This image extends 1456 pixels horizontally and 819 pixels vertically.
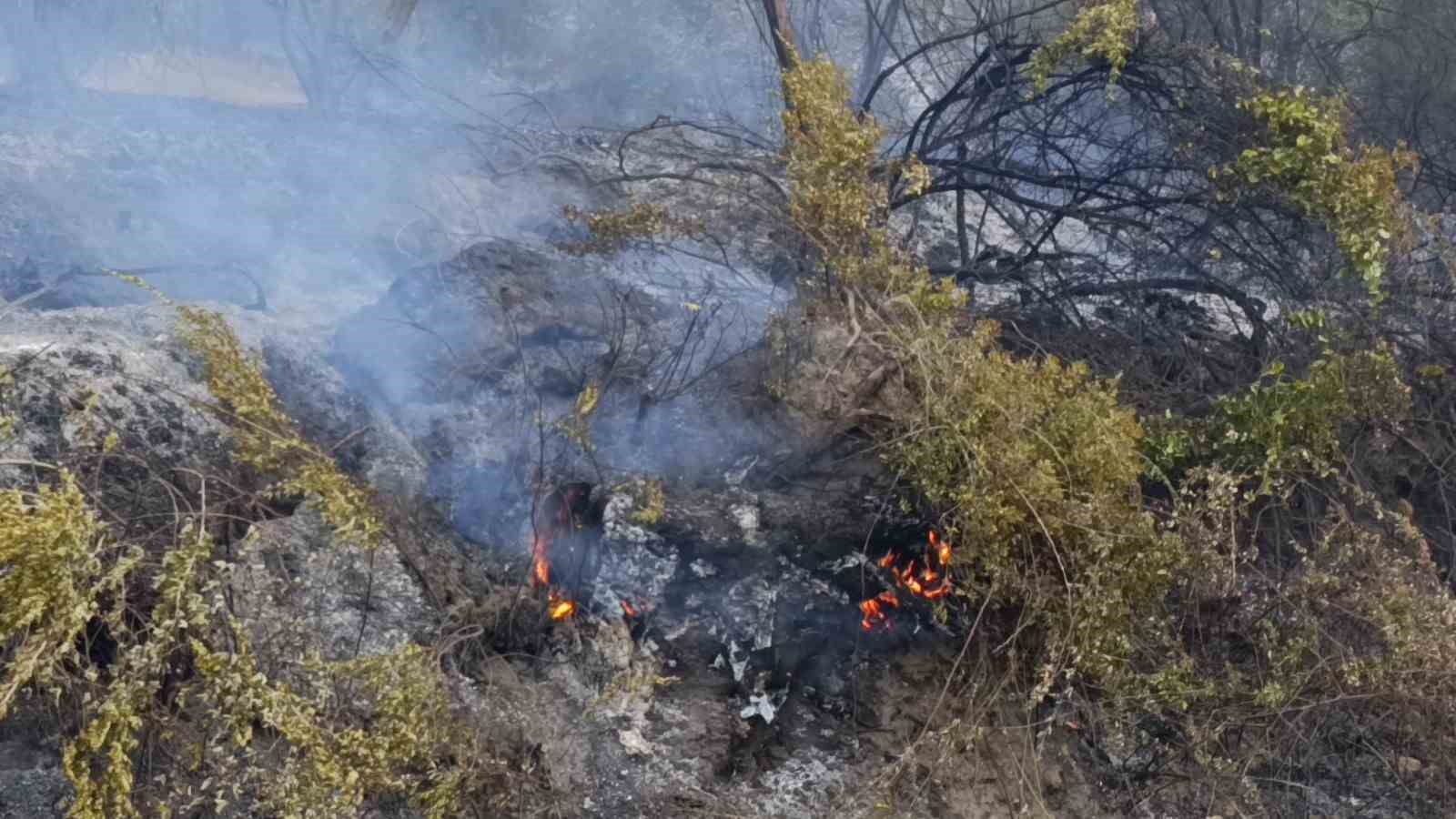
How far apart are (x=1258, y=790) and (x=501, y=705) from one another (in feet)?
8.90

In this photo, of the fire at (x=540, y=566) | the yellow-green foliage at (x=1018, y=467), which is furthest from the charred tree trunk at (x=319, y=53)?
the fire at (x=540, y=566)

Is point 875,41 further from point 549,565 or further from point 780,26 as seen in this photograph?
point 549,565

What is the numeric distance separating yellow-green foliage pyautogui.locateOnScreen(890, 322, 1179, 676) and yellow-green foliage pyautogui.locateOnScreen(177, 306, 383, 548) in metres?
2.05

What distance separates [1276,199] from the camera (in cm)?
565

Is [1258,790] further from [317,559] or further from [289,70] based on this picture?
[289,70]

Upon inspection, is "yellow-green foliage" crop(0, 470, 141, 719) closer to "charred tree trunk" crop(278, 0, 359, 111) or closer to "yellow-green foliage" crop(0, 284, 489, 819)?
"yellow-green foliage" crop(0, 284, 489, 819)

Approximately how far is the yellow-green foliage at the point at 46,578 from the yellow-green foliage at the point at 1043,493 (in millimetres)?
2790

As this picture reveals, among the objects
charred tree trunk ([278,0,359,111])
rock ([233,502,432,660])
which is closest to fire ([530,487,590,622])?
rock ([233,502,432,660])

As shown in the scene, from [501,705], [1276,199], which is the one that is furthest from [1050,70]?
[501,705]

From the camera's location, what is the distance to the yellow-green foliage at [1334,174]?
201 inches

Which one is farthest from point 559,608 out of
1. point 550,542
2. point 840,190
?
point 840,190

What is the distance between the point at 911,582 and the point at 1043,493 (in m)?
0.73

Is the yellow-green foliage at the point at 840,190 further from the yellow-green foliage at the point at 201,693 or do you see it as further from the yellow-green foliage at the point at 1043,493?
the yellow-green foliage at the point at 201,693

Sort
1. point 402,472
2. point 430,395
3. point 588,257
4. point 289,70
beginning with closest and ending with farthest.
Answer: point 402,472 < point 430,395 < point 588,257 < point 289,70
